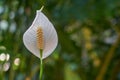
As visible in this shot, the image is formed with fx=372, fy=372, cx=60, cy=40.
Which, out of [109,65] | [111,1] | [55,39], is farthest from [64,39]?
[55,39]

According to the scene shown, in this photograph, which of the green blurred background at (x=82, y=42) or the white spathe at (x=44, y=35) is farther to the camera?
the green blurred background at (x=82, y=42)

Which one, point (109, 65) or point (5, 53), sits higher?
point (109, 65)

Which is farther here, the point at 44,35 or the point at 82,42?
Answer: the point at 82,42

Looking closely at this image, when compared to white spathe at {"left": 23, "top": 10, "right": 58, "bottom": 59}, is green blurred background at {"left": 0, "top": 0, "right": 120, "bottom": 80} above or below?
above

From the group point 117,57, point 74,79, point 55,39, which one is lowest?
point 55,39

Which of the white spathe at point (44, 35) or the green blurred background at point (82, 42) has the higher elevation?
the green blurred background at point (82, 42)

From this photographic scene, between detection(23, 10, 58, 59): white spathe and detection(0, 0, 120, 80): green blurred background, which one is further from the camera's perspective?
detection(0, 0, 120, 80): green blurred background

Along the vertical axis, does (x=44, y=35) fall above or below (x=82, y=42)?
below

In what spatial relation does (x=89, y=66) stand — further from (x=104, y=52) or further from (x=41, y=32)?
(x=41, y=32)
